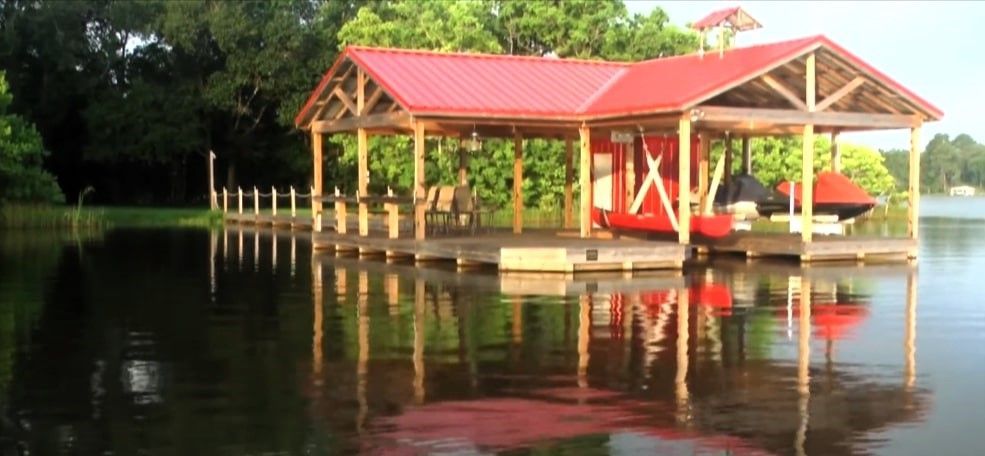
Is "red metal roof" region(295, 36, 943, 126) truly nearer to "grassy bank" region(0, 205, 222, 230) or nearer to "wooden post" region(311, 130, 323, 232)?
"wooden post" region(311, 130, 323, 232)

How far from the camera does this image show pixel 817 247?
2127 centimetres

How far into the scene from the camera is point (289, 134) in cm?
4725

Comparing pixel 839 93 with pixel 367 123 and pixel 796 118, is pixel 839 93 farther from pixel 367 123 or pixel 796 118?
pixel 367 123

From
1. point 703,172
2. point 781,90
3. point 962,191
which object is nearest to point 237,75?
point 703,172

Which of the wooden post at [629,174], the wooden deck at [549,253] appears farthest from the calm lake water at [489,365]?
the wooden post at [629,174]

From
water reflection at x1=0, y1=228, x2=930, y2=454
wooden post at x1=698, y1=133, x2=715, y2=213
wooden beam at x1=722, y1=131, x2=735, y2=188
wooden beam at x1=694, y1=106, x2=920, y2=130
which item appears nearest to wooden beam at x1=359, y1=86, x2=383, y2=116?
water reflection at x1=0, y1=228, x2=930, y2=454

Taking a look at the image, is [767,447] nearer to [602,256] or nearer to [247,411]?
[247,411]

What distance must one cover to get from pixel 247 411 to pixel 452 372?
206cm

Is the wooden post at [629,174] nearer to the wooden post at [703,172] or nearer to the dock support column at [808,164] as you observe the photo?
the wooden post at [703,172]

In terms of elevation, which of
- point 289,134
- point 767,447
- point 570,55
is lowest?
point 767,447

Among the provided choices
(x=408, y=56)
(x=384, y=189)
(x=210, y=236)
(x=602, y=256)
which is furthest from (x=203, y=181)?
(x=602, y=256)

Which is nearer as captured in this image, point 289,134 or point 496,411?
point 496,411

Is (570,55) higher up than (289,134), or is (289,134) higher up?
(570,55)

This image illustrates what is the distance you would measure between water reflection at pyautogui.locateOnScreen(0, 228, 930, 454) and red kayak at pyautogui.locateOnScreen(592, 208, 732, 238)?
3518mm
